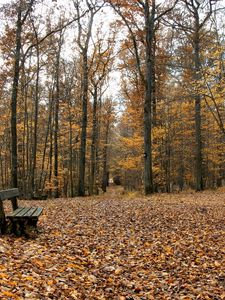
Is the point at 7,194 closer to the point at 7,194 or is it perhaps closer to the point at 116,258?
the point at 7,194

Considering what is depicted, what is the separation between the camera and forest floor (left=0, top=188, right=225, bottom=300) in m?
4.92

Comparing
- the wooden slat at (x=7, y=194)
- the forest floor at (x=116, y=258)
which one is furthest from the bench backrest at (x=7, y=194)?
the forest floor at (x=116, y=258)

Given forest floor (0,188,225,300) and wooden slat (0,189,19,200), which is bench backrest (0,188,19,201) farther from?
forest floor (0,188,225,300)

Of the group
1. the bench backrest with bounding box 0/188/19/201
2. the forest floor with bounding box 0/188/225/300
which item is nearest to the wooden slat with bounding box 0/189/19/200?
the bench backrest with bounding box 0/188/19/201

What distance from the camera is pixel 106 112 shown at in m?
32.3

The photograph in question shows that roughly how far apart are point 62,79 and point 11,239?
2053 cm

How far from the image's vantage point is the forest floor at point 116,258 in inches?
194

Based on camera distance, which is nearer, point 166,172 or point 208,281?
point 208,281

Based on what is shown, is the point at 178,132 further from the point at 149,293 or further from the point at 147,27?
the point at 149,293

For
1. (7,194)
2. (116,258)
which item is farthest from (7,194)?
(116,258)

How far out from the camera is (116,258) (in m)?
6.70

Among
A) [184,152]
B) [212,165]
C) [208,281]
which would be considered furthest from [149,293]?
[212,165]

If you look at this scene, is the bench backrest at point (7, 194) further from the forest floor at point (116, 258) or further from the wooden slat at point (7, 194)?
the forest floor at point (116, 258)

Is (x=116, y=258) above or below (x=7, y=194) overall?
below
